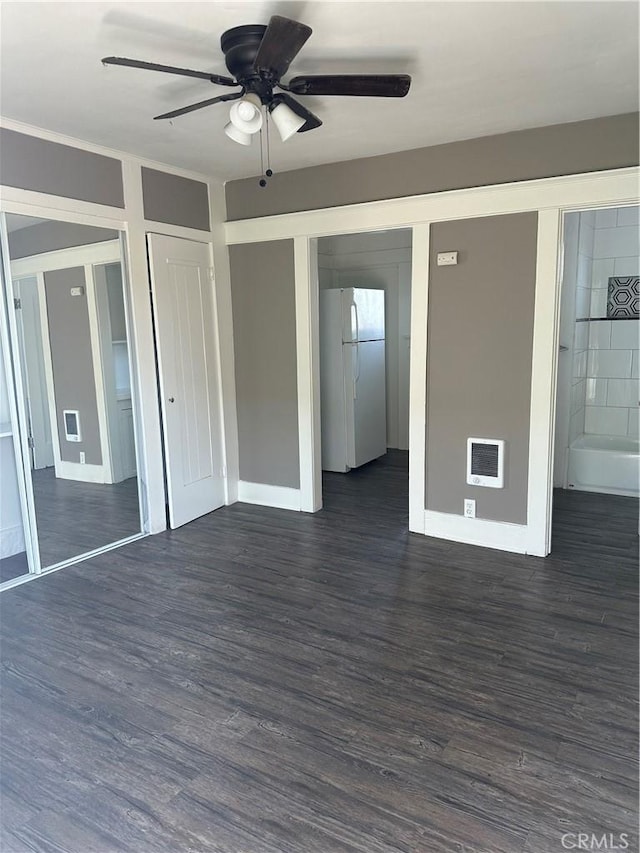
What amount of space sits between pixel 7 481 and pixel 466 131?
11.5ft

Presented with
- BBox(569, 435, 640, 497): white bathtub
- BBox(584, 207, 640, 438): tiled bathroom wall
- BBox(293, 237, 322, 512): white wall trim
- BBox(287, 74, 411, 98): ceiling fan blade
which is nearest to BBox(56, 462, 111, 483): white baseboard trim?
BBox(293, 237, 322, 512): white wall trim

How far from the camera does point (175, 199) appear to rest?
166 inches

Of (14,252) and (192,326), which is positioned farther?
(192,326)

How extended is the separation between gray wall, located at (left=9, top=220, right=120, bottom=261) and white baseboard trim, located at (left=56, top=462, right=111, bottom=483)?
54.0 inches

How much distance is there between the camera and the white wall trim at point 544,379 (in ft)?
11.3

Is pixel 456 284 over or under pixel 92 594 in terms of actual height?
over

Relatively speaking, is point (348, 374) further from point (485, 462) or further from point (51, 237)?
point (51, 237)

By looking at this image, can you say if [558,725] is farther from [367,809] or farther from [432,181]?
[432,181]

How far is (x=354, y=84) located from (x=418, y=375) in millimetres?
2104

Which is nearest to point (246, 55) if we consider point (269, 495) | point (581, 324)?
point (269, 495)

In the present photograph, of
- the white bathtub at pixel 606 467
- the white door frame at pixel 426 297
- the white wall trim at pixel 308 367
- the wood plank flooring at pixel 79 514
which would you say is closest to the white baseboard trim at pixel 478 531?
the white door frame at pixel 426 297

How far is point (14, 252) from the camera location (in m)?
3.29

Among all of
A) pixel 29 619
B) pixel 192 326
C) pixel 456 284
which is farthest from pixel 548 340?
pixel 29 619

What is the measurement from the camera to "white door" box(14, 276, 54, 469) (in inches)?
135
